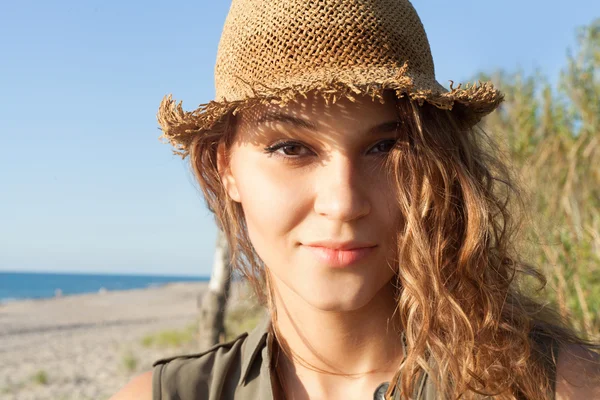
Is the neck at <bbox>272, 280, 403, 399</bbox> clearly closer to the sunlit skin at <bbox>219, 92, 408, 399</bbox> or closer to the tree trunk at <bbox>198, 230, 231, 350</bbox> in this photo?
the sunlit skin at <bbox>219, 92, 408, 399</bbox>

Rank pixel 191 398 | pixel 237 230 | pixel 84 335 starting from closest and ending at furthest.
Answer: pixel 191 398 < pixel 237 230 < pixel 84 335

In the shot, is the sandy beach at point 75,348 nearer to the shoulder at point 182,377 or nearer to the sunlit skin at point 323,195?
the shoulder at point 182,377

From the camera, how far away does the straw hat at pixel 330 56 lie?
178cm

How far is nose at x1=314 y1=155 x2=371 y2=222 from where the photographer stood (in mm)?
1802

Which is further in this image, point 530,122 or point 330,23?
point 530,122

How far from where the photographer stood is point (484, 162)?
2.22m

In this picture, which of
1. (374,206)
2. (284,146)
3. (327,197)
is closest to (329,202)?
(327,197)

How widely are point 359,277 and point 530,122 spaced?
323 centimetres

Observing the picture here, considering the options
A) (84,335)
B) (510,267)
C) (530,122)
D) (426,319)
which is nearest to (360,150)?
(426,319)

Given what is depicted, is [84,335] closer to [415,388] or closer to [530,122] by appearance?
[530,122]

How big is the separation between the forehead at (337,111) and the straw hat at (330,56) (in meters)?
0.05

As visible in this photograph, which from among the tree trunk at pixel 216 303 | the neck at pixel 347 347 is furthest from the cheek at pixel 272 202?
the tree trunk at pixel 216 303

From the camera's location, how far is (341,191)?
1.82m

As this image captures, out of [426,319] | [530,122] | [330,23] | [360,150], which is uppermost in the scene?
[530,122]
